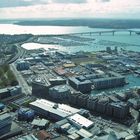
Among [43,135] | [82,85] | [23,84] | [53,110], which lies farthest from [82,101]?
[23,84]

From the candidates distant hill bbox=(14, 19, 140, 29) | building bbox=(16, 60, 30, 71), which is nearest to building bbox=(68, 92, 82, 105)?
building bbox=(16, 60, 30, 71)

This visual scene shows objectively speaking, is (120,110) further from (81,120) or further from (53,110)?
(53,110)

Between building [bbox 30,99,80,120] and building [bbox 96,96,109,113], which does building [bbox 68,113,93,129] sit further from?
building [bbox 96,96,109,113]

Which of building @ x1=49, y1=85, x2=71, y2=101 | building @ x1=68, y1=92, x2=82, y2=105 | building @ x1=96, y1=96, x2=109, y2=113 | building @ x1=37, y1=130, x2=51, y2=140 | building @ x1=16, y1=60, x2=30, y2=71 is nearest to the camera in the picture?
building @ x1=37, y1=130, x2=51, y2=140

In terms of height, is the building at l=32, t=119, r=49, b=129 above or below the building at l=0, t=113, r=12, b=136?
below

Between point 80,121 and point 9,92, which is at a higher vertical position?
point 9,92

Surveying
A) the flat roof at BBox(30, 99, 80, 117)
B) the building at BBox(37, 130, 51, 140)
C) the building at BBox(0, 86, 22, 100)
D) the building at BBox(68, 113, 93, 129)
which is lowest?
the building at BBox(37, 130, 51, 140)

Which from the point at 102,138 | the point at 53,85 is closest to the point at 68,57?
the point at 53,85

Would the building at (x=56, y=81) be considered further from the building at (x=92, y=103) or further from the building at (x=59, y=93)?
the building at (x=92, y=103)
